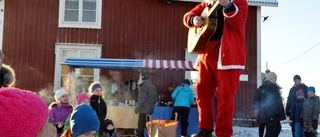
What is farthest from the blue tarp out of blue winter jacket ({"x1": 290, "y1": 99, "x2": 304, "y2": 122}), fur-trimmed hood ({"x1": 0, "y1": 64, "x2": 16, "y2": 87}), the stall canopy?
fur-trimmed hood ({"x1": 0, "y1": 64, "x2": 16, "y2": 87})

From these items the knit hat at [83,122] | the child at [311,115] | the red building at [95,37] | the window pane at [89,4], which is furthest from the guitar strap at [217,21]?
the window pane at [89,4]

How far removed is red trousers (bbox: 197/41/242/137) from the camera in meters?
3.37

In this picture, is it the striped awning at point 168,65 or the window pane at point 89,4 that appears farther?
the window pane at point 89,4

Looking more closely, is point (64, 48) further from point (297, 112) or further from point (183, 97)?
point (297, 112)

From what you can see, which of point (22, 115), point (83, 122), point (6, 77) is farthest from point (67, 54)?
point (22, 115)

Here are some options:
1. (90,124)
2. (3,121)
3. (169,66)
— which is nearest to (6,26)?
(169,66)

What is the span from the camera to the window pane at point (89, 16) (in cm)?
1493

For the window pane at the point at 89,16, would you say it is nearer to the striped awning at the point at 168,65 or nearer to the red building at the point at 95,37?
the red building at the point at 95,37

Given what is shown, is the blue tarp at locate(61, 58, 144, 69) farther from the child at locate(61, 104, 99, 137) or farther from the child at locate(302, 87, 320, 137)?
the child at locate(61, 104, 99, 137)

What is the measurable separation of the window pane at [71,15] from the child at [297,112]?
8.44 m

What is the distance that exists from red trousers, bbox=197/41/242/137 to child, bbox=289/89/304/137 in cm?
661

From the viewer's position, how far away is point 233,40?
11.1 ft

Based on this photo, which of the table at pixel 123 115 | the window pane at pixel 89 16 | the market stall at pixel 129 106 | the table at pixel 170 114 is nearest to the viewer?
the table at pixel 170 114

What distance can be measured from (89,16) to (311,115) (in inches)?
340
